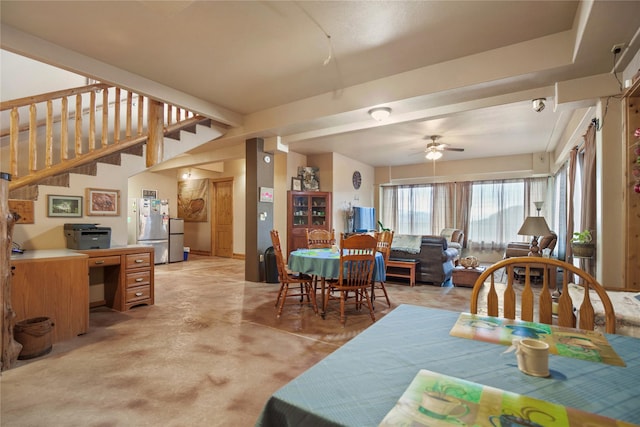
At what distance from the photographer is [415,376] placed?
2.57 ft

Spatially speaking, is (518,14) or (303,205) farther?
(303,205)

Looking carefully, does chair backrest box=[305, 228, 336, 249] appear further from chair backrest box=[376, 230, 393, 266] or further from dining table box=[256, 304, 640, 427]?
dining table box=[256, 304, 640, 427]

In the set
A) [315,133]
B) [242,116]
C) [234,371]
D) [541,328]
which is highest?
[242,116]

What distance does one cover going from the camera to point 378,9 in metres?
2.39

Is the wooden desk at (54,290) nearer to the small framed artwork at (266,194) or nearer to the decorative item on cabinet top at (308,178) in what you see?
the small framed artwork at (266,194)

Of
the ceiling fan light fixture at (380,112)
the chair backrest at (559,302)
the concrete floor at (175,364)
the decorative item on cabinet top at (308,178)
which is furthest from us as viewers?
the decorative item on cabinet top at (308,178)

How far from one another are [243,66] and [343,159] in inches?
178

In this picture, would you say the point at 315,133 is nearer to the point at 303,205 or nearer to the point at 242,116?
the point at 242,116

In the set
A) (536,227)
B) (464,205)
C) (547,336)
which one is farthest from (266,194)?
(464,205)

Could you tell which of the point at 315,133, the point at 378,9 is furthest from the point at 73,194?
the point at 378,9

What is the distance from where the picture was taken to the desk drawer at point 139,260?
11.9ft

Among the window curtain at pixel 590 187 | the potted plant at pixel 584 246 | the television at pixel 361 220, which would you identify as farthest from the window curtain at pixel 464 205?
the potted plant at pixel 584 246

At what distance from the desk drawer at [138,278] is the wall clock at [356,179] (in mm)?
5450

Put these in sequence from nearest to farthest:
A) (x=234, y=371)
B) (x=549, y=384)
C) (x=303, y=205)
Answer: (x=549, y=384), (x=234, y=371), (x=303, y=205)
